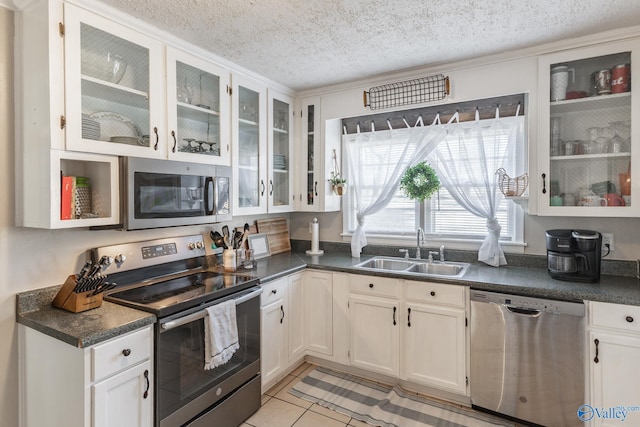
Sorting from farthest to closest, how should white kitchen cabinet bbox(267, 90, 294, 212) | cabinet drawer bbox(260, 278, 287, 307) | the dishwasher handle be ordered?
white kitchen cabinet bbox(267, 90, 294, 212)
cabinet drawer bbox(260, 278, 287, 307)
the dishwasher handle

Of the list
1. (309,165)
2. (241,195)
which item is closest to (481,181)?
(309,165)

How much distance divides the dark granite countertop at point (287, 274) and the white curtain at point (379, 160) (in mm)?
508

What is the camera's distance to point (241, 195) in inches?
108

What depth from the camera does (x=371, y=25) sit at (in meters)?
2.04

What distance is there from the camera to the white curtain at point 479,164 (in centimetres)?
262

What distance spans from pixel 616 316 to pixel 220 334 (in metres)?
2.20

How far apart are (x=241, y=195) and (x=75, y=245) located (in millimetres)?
1165

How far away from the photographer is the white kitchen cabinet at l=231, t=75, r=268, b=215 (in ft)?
8.64

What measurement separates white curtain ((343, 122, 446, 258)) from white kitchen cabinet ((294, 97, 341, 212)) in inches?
7.8

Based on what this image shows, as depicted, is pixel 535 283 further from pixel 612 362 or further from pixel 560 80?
pixel 560 80

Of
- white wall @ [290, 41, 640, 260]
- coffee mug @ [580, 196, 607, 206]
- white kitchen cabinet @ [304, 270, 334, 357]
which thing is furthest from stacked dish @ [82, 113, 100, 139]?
coffee mug @ [580, 196, 607, 206]

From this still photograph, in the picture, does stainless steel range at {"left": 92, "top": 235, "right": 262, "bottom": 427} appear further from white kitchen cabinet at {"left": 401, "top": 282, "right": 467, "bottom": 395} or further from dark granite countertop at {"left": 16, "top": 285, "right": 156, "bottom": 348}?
white kitchen cabinet at {"left": 401, "top": 282, "right": 467, "bottom": 395}

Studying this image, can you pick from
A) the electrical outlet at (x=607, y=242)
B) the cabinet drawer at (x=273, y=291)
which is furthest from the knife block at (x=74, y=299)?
the electrical outlet at (x=607, y=242)

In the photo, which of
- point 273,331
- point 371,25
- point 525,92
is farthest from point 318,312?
point 525,92
